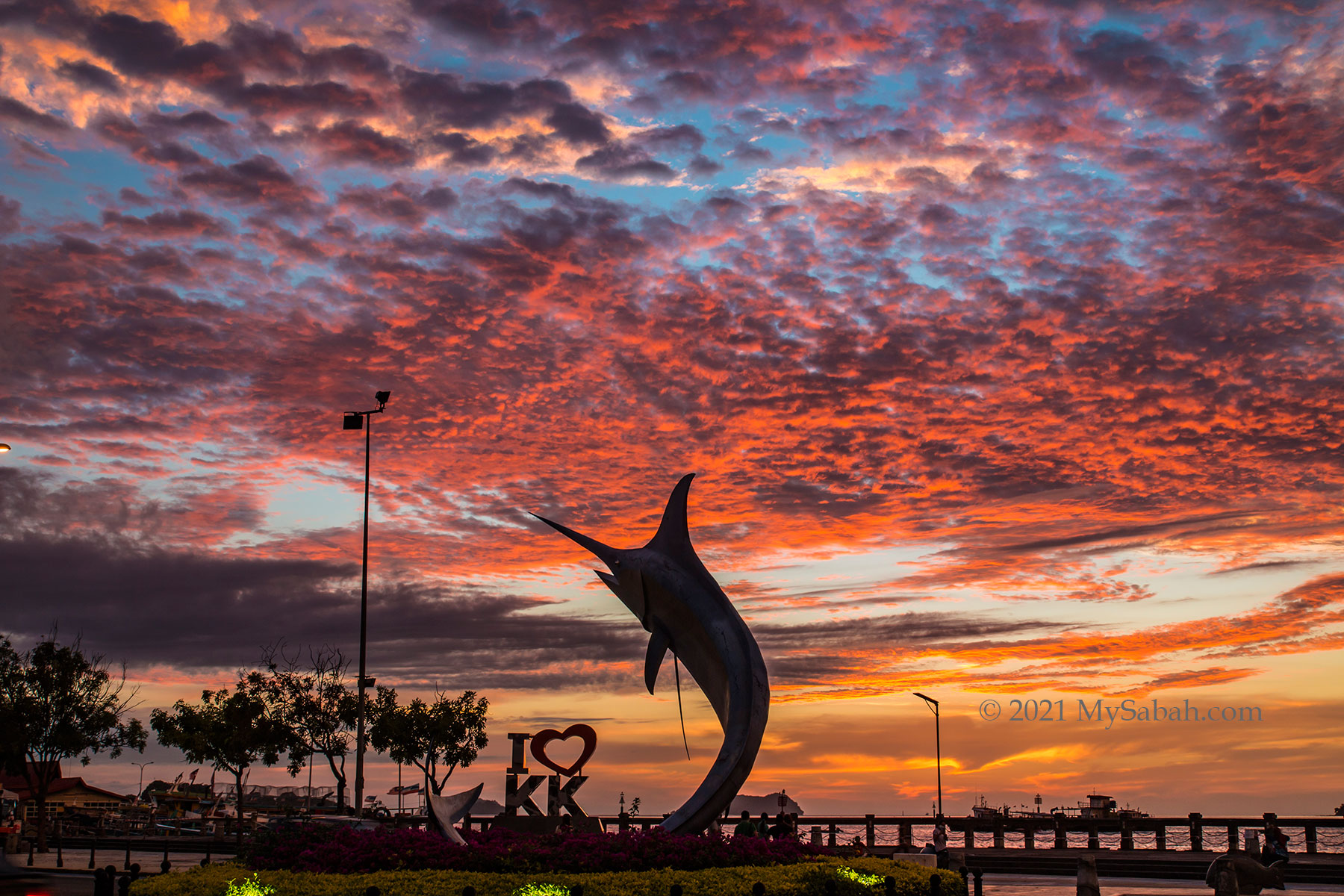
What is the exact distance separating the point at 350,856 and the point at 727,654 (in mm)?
7111

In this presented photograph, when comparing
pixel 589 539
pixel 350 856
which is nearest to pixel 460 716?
pixel 589 539

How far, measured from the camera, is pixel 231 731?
174 ft

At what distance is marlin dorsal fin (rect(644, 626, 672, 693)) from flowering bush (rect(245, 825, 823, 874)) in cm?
474

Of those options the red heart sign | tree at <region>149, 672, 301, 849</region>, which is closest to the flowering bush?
the red heart sign

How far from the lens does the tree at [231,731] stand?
51.5 meters

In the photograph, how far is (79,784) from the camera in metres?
105

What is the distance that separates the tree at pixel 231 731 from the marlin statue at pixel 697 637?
34422 mm

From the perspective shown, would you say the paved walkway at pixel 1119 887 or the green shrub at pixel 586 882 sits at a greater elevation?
the green shrub at pixel 586 882

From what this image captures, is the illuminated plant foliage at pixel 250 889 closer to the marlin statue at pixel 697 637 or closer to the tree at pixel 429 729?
the marlin statue at pixel 697 637

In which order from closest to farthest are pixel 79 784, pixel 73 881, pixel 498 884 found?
pixel 498 884 < pixel 73 881 < pixel 79 784

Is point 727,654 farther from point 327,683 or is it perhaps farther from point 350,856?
point 327,683

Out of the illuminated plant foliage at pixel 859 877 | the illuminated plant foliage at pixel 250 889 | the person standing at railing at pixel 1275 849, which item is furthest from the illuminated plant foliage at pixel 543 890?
the person standing at railing at pixel 1275 849

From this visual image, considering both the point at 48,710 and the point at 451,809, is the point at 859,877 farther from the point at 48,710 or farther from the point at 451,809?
the point at 48,710

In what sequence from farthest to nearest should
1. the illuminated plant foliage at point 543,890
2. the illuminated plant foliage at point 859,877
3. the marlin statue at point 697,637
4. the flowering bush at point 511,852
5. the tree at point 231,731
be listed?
1. the tree at point 231,731
2. the marlin statue at point 697,637
3. the flowering bush at point 511,852
4. the illuminated plant foliage at point 859,877
5. the illuminated plant foliage at point 543,890
